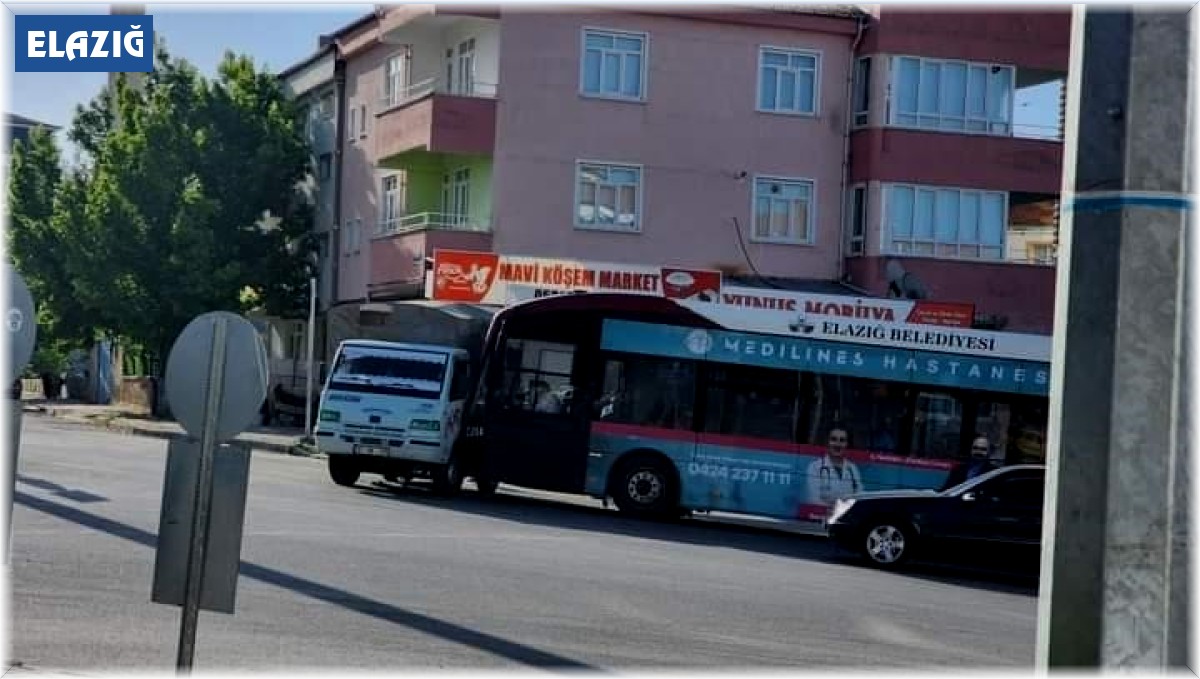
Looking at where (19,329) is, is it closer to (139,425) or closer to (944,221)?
(944,221)

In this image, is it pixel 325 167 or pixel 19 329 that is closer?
pixel 19 329

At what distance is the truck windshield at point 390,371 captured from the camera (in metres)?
27.1

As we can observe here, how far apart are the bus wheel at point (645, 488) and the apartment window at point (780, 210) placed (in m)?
15.3

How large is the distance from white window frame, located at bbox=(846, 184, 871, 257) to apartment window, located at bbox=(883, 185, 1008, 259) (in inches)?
25.8

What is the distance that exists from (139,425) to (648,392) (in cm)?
2115

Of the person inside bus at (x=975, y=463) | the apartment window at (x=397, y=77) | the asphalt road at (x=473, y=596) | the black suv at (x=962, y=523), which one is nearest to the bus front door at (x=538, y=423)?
the asphalt road at (x=473, y=596)

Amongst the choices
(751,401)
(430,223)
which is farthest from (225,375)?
(430,223)

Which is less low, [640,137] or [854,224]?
[640,137]

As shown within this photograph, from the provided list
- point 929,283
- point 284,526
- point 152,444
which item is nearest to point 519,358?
point 284,526

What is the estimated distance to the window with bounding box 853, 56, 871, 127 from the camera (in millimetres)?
40625

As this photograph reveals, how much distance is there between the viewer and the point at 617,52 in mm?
39531

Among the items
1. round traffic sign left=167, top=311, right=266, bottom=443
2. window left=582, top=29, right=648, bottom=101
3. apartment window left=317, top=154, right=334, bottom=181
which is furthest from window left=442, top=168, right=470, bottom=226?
round traffic sign left=167, top=311, right=266, bottom=443

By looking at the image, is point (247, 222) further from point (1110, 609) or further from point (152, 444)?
point (1110, 609)

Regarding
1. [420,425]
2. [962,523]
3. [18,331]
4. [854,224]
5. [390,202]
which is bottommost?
[962,523]
